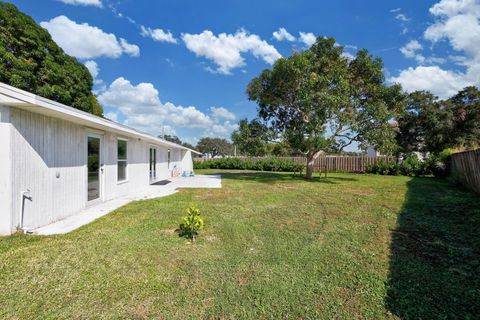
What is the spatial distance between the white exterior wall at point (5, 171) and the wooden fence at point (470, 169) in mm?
12201

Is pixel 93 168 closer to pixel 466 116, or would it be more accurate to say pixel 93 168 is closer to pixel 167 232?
pixel 167 232

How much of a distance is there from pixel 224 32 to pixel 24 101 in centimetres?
1186

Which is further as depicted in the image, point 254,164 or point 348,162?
point 254,164

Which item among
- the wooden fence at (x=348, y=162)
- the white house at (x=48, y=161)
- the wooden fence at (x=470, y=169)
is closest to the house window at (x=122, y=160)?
the white house at (x=48, y=161)

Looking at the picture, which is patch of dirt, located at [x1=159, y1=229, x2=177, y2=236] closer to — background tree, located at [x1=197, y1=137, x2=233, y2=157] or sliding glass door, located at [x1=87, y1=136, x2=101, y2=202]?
sliding glass door, located at [x1=87, y1=136, x2=101, y2=202]

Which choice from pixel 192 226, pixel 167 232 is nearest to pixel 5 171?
pixel 167 232

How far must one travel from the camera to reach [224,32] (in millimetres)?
13242

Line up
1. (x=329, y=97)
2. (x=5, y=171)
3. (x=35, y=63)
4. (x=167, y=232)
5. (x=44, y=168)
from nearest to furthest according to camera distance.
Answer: (x=5, y=171) → (x=167, y=232) → (x=44, y=168) → (x=329, y=97) → (x=35, y=63)

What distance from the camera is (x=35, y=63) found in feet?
42.8

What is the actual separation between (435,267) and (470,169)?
27.5 feet

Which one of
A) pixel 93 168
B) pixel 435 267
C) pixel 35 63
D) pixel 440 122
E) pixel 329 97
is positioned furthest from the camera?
pixel 440 122

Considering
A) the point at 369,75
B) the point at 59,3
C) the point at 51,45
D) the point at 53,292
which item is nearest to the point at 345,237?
the point at 53,292

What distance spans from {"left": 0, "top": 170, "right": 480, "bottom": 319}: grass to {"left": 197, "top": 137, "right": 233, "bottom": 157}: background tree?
5917cm

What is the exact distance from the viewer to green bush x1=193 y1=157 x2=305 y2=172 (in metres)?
22.1
